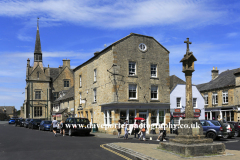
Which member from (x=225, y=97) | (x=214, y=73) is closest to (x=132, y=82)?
(x=225, y=97)

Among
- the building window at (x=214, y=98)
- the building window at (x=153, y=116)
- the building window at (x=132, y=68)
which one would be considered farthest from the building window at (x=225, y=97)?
the building window at (x=132, y=68)

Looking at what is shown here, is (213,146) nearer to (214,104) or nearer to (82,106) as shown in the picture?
(82,106)

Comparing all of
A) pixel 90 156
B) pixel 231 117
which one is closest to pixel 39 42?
pixel 231 117

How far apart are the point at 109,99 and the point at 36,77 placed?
3900 cm

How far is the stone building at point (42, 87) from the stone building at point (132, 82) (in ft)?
108

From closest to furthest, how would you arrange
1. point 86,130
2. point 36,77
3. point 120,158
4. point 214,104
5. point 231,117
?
point 120,158, point 86,130, point 231,117, point 214,104, point 36,77

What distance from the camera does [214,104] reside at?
41.3 metres

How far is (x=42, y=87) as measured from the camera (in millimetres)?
61281

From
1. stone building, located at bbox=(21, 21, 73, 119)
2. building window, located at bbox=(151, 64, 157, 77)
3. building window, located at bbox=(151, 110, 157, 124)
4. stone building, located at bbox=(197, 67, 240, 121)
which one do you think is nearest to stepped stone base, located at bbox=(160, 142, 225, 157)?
building window, located at bbox=(151, 110, 157, 124)

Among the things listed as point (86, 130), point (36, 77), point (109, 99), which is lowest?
point (86, 130)

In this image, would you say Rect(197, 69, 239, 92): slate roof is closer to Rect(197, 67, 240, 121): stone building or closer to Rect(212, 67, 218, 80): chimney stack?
Rect(197, 67, 240, 121): stone building

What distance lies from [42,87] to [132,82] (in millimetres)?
39585

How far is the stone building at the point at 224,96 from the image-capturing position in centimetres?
3634

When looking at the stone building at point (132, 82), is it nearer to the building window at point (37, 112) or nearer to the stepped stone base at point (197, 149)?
the stepped stone base at point (197, 149)
